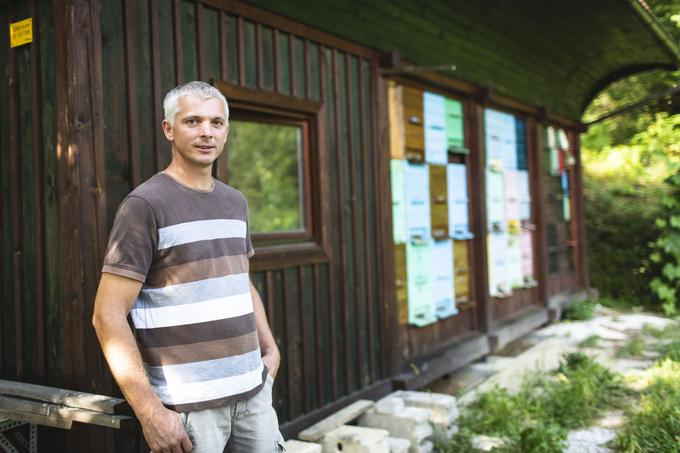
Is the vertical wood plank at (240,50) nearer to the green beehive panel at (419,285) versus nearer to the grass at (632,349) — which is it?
the green beehive panel at (419,285)

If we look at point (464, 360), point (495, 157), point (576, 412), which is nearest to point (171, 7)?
point (576, 412)

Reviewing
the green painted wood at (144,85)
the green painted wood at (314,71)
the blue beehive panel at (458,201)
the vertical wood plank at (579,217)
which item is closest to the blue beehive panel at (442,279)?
→ the blue beehive panel at (458,201)

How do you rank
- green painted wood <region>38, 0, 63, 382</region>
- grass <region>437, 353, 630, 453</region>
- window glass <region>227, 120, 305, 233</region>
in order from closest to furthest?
green painted wood <region>38, 0, 63, 382</region>, grass <region>437, 353, 630, 453</region>, window glass <region>227, 120, 305, 233</region>

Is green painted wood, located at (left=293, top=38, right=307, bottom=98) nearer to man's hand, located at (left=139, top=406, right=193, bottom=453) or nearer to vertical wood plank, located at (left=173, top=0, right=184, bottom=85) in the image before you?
vertical wood plank, located at (left=173, top=0, right=184, bottom=85)

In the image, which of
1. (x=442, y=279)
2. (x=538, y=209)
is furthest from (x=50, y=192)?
(x=538, y=209)

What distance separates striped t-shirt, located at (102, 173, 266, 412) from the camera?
7.24 ft

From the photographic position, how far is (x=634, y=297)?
37.1 ft

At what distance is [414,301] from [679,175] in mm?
5508

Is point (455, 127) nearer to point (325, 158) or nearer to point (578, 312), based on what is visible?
point (325, 158)

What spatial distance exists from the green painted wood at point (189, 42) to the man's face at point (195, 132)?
148 centimetres

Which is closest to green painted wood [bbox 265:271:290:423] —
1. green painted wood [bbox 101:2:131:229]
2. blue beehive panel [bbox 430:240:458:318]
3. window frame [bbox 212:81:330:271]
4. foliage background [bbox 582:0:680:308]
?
window frame [bbox 212:81:330:271]

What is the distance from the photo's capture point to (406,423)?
4371 millimetres

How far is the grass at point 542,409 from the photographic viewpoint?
169 inches

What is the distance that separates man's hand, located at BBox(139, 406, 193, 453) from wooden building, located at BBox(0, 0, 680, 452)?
1.25 meters
